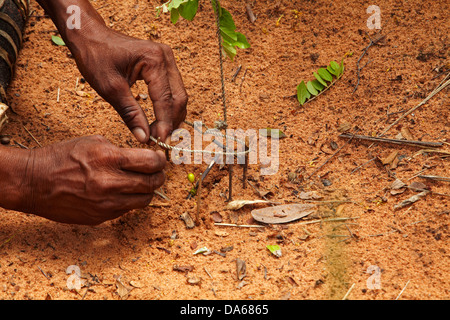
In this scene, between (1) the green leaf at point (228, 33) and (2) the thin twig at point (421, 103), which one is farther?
(2) the thin twig at point (421, 103)

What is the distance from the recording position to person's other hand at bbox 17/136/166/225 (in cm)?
194

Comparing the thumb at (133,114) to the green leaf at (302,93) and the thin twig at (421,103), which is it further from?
the thin twig at (421,103)

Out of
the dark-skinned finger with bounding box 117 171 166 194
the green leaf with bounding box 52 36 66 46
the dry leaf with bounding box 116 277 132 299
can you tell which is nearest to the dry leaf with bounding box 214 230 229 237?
the dark-skinned finger with bounding box 117 171 166 194

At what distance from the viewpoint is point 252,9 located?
3.17 m

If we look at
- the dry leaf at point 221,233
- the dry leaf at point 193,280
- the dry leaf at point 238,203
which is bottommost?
the dry leaf at point 193,280

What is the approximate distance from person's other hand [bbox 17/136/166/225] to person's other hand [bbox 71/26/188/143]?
7.6 inches

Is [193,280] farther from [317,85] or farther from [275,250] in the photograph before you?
[317,85]

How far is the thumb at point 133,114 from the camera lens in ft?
6.93

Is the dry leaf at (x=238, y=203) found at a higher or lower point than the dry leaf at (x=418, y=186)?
lower

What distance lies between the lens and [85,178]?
6.36 feet

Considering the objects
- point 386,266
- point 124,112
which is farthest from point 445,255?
point 124,112

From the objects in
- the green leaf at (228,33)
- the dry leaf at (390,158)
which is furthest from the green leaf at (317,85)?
the green leaf at (228,33)

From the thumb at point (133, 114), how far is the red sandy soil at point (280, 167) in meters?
0.43

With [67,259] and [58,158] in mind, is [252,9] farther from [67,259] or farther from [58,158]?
[67,259]
